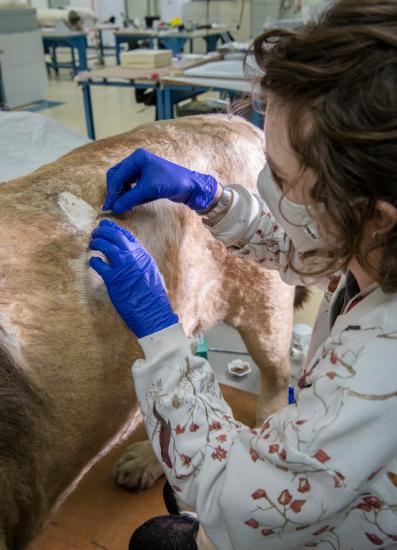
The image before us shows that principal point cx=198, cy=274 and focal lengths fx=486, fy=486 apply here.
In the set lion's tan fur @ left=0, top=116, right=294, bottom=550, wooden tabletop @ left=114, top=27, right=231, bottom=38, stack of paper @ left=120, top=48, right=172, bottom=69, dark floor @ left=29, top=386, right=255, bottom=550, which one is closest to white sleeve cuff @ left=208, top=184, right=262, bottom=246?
lion's tan fur @ left=0, top=116, right=294, bottom=550

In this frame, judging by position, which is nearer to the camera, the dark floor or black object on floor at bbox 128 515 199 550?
black object on floor at bbox 128 515 199 550

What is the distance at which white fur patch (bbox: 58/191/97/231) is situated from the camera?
83 centimetres

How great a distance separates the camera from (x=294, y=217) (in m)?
0.75

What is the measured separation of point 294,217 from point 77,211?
370 mm

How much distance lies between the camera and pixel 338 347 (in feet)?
2.20

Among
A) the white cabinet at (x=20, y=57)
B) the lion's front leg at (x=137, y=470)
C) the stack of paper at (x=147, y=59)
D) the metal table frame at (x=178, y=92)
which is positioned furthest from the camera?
the white cabinet at (x=20, y=57)

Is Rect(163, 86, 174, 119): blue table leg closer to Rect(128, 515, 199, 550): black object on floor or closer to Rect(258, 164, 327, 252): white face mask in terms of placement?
Rect(258, 164, 327, 252): white face mask

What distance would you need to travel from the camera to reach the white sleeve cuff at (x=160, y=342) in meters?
0.79

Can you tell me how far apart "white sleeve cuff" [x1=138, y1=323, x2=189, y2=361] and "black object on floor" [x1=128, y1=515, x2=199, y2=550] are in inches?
19.8

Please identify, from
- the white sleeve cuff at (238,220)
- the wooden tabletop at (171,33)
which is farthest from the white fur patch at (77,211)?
the wooden tabletop at (171,33)

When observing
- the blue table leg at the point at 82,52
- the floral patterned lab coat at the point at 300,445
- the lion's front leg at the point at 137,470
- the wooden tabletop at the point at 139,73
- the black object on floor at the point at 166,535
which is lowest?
the blue table leg at the point at 82,52

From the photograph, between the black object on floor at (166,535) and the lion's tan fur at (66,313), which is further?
the black object on floor at (166,535)

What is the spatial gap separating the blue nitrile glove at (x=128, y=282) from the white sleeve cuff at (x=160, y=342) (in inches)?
0.4

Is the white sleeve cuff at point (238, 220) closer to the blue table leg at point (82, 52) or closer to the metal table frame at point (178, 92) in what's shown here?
the metal table frame at point (178, 92)
